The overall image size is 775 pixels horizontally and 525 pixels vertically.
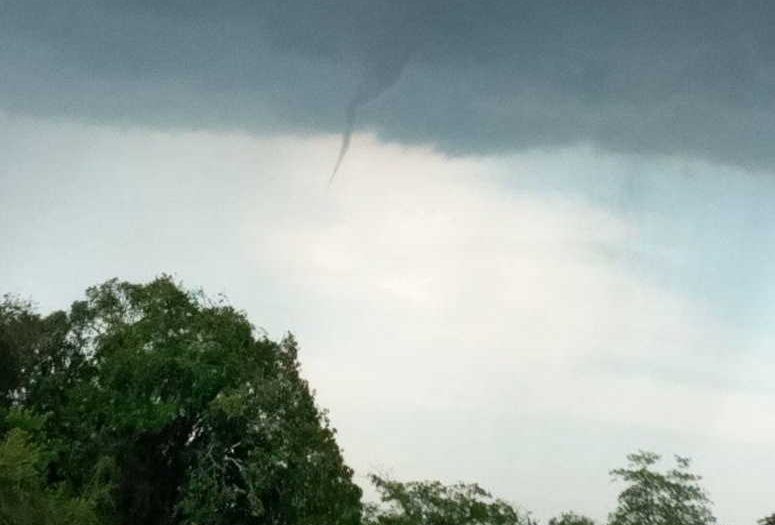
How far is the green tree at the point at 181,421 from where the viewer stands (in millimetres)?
53344

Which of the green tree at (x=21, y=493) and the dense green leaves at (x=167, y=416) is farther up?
the dense green leaves at (x=167, y=416)

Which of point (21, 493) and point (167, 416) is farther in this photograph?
point (167, 416)

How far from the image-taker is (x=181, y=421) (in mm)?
55375

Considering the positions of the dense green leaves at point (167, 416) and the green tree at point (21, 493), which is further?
the dense green leaves at point (167, 416)

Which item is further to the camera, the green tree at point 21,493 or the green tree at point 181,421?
the green tree at point 181,421

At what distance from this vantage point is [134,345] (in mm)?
56156

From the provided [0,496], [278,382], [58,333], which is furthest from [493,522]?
[0,496]

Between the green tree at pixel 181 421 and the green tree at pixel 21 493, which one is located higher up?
the green tree at pixel 181 421

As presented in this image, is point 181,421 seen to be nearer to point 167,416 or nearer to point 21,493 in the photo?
point 167,416

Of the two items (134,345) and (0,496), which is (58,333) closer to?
(134,345)

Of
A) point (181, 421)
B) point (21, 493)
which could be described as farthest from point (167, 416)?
point (21, 493)

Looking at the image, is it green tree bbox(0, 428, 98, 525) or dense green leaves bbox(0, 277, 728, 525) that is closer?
green tree bbox(0, 428, 98, 525)

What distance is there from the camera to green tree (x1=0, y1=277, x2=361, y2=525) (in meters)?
53.3

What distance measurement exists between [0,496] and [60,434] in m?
17.8
